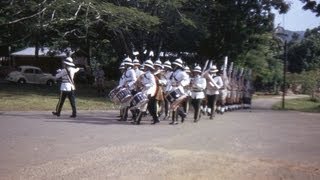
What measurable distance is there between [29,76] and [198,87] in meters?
32.6

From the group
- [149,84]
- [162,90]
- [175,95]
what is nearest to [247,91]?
[175,95]

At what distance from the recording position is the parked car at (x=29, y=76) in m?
48.1

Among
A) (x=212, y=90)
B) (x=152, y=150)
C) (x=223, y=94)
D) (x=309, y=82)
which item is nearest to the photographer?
(x=152, y=150)

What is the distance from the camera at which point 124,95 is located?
1827 centimetres

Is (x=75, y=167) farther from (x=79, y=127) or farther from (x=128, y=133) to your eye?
(x=79, y=127)

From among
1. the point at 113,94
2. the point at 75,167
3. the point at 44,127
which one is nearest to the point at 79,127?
the point at 44,127

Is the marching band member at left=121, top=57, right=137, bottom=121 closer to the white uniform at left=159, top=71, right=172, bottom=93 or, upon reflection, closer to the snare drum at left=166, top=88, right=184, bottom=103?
the white uniform at left=159, top=71, right=172, bottom=93

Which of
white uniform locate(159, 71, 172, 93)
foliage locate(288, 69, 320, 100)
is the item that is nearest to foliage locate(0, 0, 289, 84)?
white uniform locate(159, 71, 172, 93)

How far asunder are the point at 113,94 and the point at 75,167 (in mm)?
9062

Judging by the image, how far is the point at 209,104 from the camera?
69.6 ft

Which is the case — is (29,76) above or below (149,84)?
above

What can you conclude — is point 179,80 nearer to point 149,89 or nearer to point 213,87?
point 149,89

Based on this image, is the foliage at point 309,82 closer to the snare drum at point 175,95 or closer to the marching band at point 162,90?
the marching band at point 162,90

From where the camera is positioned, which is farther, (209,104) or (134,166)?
(209,104)
